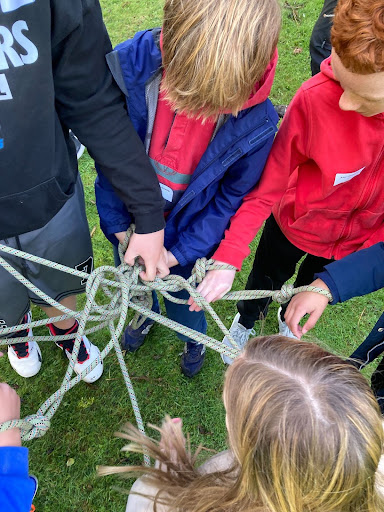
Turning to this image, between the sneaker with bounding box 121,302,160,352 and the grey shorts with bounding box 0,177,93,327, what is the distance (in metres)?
0.54

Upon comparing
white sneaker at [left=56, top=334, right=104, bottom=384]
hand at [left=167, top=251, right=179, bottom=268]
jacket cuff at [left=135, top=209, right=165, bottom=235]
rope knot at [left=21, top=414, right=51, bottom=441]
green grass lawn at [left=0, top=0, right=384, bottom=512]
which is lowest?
green grass lawn at [left=0, top=0, right=384, bottom=512]

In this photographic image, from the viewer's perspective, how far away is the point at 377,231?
1419mm

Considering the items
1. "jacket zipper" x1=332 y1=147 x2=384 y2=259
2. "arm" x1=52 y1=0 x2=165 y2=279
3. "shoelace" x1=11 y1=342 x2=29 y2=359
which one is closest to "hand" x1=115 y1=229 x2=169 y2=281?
"arm" x1=52 y1=0 x2=165 y2=279

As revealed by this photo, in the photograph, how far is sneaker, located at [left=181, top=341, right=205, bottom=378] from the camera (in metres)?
1.94

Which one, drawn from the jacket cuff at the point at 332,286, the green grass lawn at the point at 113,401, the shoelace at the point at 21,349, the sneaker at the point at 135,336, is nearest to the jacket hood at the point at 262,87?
the jacket cuff at the point at 332,286

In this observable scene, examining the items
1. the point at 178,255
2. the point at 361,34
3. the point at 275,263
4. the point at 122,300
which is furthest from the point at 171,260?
the point at 361,34

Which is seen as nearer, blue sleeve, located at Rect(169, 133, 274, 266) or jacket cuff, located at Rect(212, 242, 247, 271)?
blue sleeve, located at Rect(169, 133, 274, 266)

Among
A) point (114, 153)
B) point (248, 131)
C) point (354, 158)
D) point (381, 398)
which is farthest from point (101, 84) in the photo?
point (381, 398)

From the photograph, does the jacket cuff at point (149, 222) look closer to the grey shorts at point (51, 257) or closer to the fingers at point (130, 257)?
the fingers at point (130, 257)

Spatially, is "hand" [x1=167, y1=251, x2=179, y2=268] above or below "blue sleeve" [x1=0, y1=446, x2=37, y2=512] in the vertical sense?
above

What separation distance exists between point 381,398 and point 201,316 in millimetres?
710

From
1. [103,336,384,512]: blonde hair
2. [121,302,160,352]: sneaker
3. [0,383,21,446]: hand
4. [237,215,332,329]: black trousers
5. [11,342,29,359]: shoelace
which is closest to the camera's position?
[103,336,384,512]: blonde hair

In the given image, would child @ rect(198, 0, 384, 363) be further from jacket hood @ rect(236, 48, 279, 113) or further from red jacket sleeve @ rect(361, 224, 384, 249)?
jacket hood @ rect(236, 48, 279, 113)

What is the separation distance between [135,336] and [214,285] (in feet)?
2.61
